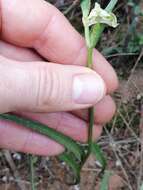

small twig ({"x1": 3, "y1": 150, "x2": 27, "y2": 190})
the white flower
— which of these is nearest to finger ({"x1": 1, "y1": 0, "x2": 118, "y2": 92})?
the white flower

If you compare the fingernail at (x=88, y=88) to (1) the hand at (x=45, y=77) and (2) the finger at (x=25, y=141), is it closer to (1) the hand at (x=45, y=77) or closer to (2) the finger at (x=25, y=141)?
(1) the hand at (x=45, y=77)

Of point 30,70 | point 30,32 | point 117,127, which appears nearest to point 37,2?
point 30,32

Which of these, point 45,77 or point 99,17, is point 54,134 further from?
point 99,17

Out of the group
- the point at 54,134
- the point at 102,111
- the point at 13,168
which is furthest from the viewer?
the point at 13,168

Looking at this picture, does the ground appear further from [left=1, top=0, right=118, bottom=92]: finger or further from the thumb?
the thumb

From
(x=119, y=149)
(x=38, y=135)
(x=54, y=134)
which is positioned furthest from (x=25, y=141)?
(x=119, y=149)

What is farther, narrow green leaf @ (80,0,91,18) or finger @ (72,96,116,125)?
finger @ (72,96,116,125)

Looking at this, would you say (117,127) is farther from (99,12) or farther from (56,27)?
(99,12)

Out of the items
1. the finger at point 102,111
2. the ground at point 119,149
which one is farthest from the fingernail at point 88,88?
the ground at point 119,149
